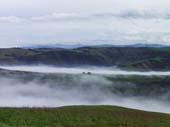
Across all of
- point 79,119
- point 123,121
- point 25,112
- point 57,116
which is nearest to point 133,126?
point 123,121

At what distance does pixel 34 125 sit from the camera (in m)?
44.7

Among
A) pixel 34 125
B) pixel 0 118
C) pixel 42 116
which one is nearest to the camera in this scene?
pixel 34 125

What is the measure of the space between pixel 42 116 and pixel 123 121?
9682 mm

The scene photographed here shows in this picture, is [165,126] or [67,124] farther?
[165,126]

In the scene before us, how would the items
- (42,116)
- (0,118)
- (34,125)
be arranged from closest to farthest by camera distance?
(34,125) < (0,118) < (42,116)

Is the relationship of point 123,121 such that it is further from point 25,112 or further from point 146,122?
point 25,112

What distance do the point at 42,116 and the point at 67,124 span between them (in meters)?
5.75

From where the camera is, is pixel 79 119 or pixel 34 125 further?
pixel 79 119

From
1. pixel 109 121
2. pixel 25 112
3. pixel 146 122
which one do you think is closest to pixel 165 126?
pixel 146 122

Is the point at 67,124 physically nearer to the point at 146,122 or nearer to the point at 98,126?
the point at 98,126

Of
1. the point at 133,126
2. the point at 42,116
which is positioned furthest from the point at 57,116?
the point at 133,126

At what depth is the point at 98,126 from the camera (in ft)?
153

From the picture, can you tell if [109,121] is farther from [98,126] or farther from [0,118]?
[0,118]

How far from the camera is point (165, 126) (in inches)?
1981
